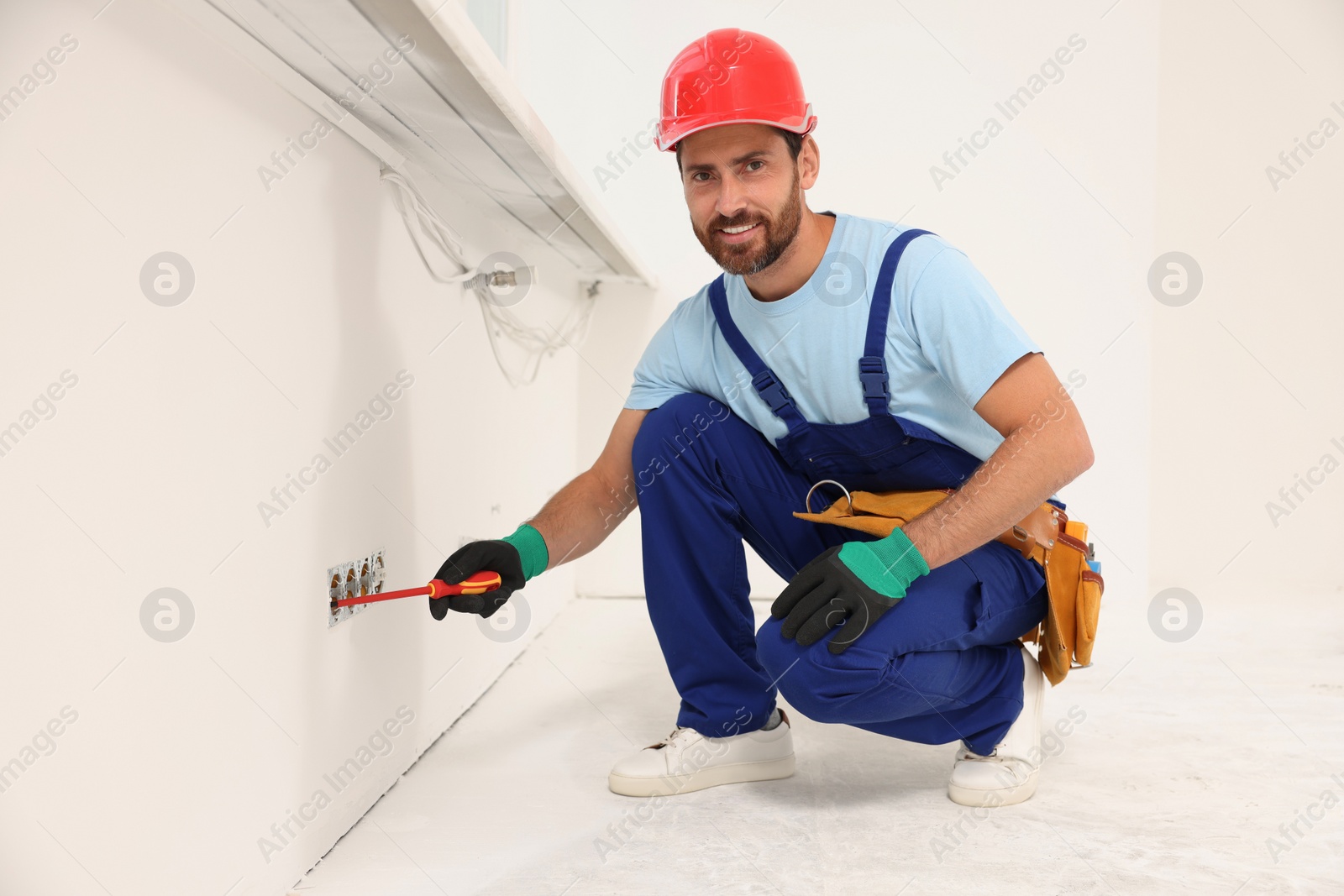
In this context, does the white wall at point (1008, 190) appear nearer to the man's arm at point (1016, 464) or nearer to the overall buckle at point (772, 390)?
the overall buckle at point (772, 390)

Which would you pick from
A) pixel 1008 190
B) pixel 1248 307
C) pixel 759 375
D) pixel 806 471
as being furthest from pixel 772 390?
pixel 1248 307

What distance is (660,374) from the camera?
1504mm

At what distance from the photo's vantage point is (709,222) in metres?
1.33

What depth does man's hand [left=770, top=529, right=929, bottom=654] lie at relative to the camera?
1151 mm

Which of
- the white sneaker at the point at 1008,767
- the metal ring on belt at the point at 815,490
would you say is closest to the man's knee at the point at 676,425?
the metal ring on belt at the point at 815,490

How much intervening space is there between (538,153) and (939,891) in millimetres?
1026

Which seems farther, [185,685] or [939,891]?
[939,891]

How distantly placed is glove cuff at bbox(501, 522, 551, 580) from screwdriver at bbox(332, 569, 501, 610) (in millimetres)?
74

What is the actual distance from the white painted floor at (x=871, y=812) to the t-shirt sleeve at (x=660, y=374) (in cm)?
55

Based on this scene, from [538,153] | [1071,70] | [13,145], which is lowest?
[13,145]

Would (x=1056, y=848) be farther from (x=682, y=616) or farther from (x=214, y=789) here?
(x=214, y=789)

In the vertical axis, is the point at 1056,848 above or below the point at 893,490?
below

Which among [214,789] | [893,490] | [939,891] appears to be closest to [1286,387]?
[893,490]

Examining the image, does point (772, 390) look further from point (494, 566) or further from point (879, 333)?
point (494, 566)
